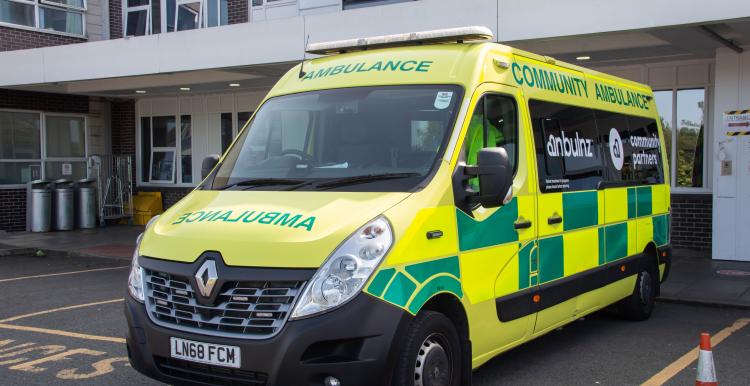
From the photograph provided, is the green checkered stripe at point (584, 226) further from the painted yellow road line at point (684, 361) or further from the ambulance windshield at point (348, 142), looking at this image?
the ambulance windshield at point (348, 142)

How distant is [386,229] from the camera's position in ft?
12.5

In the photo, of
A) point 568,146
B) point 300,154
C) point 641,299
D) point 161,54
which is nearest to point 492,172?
point 300,154

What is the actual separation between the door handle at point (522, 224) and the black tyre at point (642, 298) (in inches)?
104

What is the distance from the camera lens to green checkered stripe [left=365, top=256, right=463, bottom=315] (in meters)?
3.69

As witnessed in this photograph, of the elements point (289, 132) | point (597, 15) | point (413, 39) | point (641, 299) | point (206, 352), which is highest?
point (597, 15)

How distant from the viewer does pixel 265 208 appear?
4137mm

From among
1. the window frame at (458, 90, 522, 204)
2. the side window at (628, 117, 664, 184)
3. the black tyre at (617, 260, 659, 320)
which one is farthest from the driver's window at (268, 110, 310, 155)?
the black tyre at (617, 260, 659, 320)

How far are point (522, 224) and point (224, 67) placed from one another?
26.8ft

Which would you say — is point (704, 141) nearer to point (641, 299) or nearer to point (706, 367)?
point (641, 299)

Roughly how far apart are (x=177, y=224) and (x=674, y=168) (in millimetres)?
9976

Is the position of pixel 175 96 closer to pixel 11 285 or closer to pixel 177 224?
pixel 11 285

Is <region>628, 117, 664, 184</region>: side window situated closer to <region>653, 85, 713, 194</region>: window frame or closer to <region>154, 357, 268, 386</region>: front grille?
<region>653, 85, 713, 194</region>: window frame

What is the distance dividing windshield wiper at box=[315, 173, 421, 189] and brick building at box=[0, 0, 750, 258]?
544 cm

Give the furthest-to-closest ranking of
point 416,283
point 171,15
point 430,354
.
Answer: point 171,15 < point 430,354 < point 416,283
